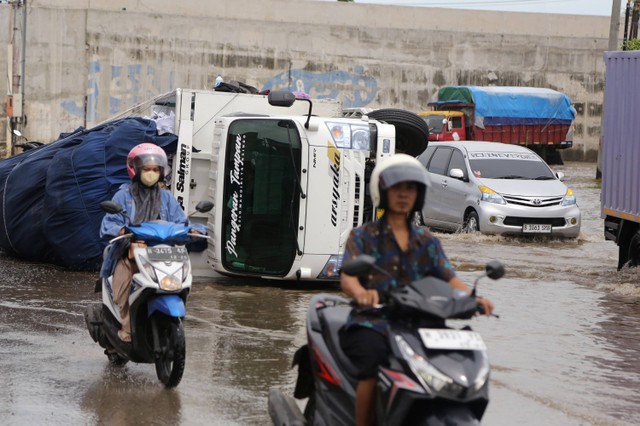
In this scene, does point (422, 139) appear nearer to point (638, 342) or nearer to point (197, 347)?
point (638, 342)

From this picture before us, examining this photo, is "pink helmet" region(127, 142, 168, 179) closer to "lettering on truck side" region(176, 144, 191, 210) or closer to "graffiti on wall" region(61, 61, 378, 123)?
"lettering on truck side" region(176, 144, 191, 210)

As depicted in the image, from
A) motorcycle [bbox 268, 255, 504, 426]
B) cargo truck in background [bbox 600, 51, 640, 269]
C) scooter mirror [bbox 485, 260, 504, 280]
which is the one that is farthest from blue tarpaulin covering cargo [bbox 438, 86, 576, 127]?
motorcycle [bbox 268, 255, 504, 426]

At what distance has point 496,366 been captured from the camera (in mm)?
8891

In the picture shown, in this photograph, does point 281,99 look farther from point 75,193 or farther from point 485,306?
point 485,306

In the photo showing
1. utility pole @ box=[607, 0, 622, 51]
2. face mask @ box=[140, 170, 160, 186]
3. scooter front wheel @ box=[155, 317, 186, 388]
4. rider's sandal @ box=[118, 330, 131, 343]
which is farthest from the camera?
utility pole @ box=[607, 0, 622, 51]

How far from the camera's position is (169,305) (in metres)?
7.25

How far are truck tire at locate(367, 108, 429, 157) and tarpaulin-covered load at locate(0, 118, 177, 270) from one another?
266cm

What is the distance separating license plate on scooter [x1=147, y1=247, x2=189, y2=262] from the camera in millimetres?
7398

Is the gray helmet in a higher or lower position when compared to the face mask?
higher

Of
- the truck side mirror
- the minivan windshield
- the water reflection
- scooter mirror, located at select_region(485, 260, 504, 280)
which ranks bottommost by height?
the water reflection

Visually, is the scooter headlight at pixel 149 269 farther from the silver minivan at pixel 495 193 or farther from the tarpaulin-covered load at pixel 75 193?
the silver minivan at pixel 495 193

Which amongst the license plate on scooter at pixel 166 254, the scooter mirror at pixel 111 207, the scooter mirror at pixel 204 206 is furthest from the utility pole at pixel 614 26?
the scooter mirror at pixel 111 207

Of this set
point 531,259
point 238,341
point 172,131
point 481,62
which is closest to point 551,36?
point 481,62

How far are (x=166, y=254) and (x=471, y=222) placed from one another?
11715 millimetres
